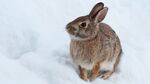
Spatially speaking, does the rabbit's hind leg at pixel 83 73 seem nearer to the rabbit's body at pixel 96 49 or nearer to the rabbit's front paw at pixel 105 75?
the rabbit's body at pixel 96 49

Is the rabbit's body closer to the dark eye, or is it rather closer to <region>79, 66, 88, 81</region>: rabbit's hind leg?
<region>79, 66, 88, 81</region>: rabbit's hind leg

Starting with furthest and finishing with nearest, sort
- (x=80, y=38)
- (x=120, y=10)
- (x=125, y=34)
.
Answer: (x=120, y=10), (x=125, y=34), (x=80, y=38)

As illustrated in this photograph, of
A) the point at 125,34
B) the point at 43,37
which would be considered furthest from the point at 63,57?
the point at 125,34

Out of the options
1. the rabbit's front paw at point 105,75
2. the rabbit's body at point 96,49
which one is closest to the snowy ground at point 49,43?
the rabbit's front paw at point 105,75

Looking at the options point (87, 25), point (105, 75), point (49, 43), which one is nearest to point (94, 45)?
point (87, 25)

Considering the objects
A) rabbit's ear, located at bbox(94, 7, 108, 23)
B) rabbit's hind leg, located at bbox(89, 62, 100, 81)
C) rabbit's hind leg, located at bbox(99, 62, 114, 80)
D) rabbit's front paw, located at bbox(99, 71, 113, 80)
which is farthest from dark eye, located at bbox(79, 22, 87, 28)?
rabbit's front paw, located at bbox(99, 71, 113, 80)

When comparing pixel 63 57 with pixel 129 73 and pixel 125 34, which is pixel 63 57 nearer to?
pixel 129 73
